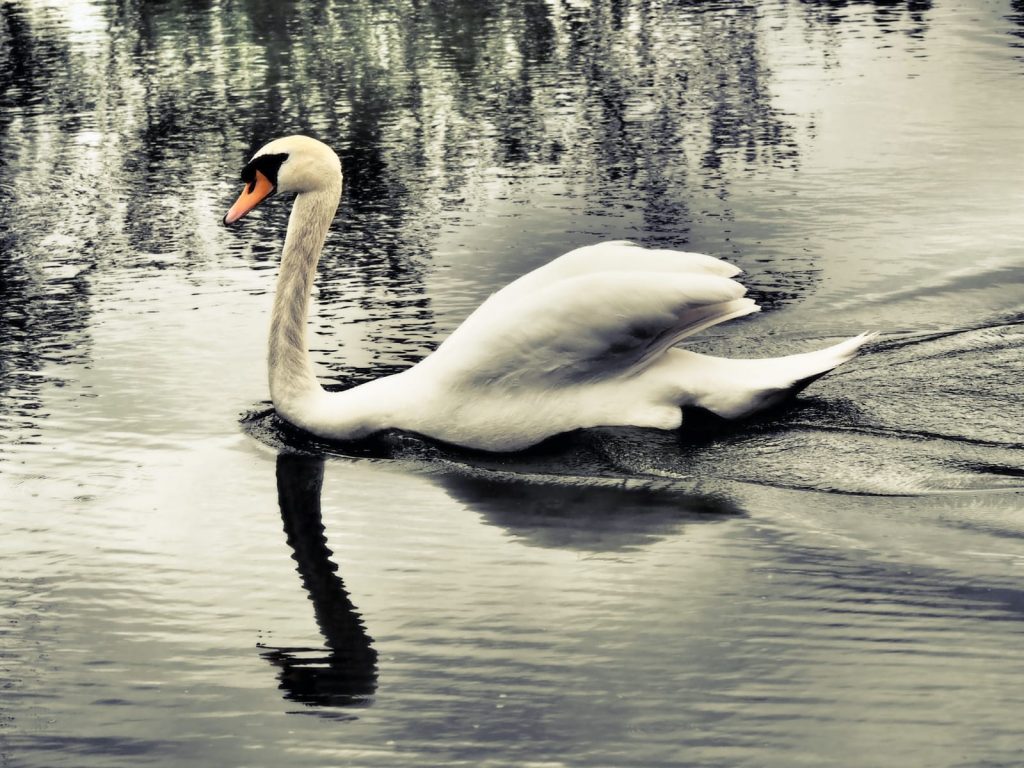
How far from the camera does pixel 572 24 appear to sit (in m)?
16.9

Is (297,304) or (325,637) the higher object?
(297,304)

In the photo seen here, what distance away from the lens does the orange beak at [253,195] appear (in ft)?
22.0

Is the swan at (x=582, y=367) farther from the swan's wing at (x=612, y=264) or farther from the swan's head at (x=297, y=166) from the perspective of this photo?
the swan's head at (x=297, y=166)

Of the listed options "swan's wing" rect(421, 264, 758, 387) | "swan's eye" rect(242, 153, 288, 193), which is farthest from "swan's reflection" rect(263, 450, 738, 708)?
"swan's eye" rect(242, 153, 288, 193)

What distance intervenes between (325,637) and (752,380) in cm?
212

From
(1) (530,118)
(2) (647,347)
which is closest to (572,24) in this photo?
(1) (530,118)

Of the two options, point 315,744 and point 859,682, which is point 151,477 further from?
point 859,682

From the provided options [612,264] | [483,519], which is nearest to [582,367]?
[612,264]

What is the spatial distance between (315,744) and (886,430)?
9.23ft

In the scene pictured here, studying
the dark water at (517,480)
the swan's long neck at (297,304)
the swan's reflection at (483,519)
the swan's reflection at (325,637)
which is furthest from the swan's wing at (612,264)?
the swan's reflection at (325,637)

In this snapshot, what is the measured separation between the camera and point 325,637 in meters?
4.81

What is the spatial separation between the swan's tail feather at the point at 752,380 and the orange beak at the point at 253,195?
1841 mm

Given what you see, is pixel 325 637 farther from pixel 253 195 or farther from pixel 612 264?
pixel 253 195

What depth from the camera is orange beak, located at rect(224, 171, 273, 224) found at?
6.70 meters
